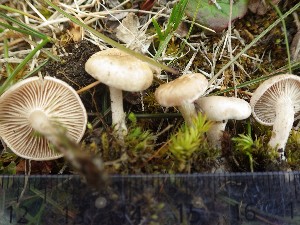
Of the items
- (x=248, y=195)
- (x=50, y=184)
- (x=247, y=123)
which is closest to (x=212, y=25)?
(x=247, y=123)

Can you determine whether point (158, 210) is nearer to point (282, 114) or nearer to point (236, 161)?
point (236, 161)

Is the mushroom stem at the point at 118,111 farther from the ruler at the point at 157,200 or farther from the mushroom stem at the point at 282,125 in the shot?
the mushroom stem at the point at 282,125

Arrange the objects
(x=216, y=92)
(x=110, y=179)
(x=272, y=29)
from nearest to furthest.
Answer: (x=110, y=179) → (x=216, y=92) → (x=272, y=29)

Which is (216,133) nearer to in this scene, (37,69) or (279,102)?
(279,102)

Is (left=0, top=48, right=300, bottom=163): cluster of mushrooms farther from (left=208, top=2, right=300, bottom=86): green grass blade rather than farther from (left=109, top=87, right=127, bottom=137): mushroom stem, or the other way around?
(left=208, top=2, right=300, bottom=86): green grass blade

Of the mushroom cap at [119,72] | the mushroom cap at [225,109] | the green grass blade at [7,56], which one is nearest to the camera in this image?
the mushroom cap at [119,72]

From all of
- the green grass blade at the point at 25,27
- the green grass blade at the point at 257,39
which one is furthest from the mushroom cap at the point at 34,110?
the green grass blade at the point at 257,39

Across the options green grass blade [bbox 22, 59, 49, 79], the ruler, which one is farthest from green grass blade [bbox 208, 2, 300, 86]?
green grass blade [bbox 22, 59, 49, 79]
